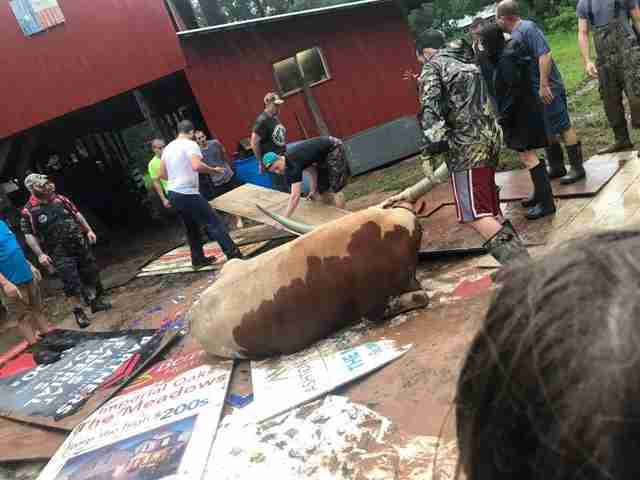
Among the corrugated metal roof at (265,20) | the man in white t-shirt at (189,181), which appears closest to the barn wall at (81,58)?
the corrugated metal roof at (265,20)

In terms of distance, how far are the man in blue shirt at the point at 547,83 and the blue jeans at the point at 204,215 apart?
12.6 ft

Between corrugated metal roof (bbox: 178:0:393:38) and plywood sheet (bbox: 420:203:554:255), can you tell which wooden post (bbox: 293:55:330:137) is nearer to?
corrugated metal roof (bbox: 178:0:393:38)

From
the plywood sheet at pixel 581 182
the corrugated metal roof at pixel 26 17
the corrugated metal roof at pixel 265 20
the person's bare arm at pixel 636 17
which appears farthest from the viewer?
the corrugated metal roof at pixel 265 20

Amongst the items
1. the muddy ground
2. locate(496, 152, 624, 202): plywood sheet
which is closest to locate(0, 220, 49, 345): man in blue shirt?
the muddy ground

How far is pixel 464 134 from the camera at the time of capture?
3.92m

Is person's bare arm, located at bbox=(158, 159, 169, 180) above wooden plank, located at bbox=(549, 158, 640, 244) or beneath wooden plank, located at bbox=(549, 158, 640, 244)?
above

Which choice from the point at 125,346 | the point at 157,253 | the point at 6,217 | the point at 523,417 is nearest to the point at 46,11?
the point at 6,217

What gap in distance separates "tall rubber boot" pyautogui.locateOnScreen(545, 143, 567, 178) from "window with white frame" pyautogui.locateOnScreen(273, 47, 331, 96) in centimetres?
718

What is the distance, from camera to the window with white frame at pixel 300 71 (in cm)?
1171

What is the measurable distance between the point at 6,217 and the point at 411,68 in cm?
916

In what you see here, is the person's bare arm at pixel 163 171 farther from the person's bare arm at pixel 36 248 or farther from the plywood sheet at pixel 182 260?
the person's bare arm at pixel 36 248

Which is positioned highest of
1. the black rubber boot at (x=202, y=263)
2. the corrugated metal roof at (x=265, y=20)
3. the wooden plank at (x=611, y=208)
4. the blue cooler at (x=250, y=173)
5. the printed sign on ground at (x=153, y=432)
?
the corrugated metal roof at (x=265, y=20)

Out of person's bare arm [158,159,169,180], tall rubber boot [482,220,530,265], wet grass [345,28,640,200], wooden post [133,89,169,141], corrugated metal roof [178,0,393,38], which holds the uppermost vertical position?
corrugated metal roof [178,0,393,38]

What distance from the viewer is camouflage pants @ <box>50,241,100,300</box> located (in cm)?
677
